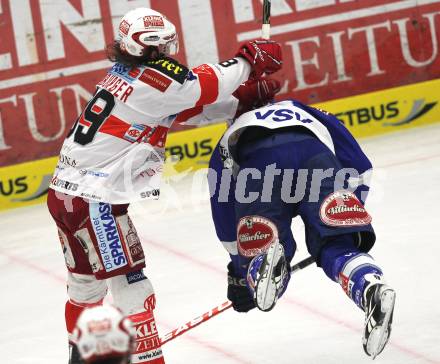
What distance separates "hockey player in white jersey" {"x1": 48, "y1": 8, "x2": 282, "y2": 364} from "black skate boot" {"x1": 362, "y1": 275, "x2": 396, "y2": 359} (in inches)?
28.8

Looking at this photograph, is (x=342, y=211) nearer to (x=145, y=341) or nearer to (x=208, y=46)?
(x=145, y=341)

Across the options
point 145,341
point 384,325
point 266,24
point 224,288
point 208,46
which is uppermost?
point 266,24

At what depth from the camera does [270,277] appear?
2.99 m

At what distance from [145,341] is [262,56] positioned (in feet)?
3.13

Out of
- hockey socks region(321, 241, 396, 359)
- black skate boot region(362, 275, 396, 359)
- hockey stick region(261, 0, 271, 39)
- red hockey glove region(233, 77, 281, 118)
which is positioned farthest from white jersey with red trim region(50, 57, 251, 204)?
black skate boot region(362, 275, 396, 359)

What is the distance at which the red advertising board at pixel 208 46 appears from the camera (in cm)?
679

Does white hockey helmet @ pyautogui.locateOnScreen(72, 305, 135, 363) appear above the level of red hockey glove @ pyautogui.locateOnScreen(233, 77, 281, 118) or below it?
below

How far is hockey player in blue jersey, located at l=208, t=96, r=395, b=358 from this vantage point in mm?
3020

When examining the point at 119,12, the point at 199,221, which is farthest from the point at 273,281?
the point at 119,12

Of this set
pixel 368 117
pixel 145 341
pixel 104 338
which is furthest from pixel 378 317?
pixel 368 117

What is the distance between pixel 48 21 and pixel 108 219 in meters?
3.79

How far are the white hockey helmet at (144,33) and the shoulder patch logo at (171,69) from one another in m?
0.06

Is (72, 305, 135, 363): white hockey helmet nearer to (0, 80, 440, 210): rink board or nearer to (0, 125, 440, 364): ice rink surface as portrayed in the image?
(0, 125, 440, 364): ice rink surface

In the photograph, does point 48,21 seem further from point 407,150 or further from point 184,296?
point 184,296
